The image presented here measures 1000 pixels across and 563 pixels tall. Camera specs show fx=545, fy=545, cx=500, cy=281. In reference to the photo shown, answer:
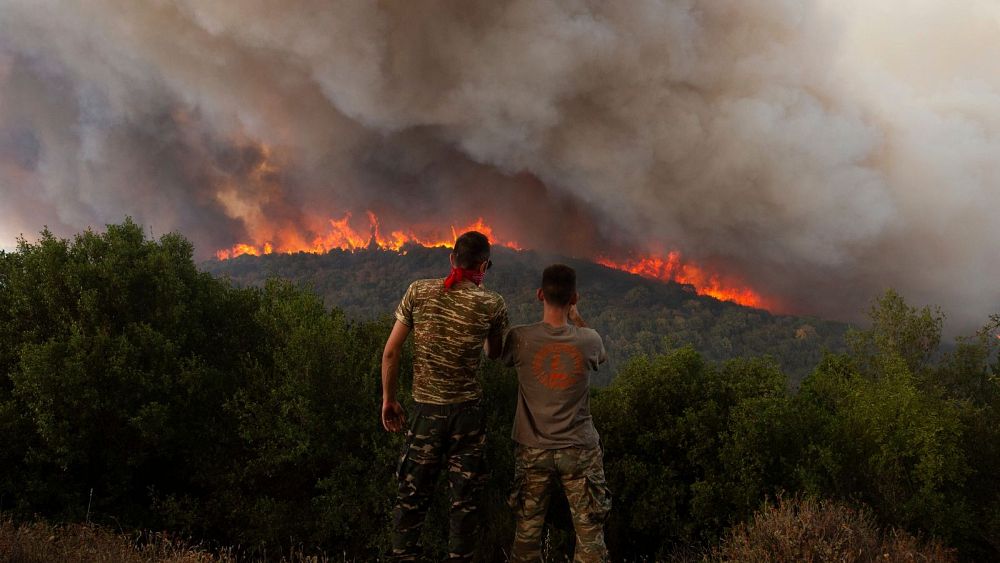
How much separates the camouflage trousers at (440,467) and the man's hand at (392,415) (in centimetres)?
19

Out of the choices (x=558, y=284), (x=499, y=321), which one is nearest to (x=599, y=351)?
(x=558, y=284)

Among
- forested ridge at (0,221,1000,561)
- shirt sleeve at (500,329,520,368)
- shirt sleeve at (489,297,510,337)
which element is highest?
shirt sleeve at (489,297,510,337)

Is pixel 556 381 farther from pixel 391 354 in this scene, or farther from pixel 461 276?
pixel 391 354

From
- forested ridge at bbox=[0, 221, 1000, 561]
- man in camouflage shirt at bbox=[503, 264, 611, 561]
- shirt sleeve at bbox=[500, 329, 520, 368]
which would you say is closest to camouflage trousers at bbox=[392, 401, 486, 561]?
man in camouflage shirt at bbox=[503, 264, 611, 561]

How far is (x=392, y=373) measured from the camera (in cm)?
565

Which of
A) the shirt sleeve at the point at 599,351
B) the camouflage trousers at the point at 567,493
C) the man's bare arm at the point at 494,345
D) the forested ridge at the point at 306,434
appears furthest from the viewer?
the forested ridge at the point at 306,434

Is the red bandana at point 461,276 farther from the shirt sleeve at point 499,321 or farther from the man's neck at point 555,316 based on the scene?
the man's neck at point 555,316

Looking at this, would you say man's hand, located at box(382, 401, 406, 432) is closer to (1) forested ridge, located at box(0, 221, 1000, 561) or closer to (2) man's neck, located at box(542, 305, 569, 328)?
(2) man's neck, located at box(542, 305, 569, 328)

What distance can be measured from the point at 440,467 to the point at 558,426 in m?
1.37

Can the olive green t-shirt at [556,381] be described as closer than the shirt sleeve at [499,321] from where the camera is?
Yes

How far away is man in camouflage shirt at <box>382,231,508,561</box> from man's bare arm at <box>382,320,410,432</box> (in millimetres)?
10

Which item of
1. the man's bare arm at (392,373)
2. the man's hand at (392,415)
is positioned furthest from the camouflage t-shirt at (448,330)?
the man's hand at (392,415)

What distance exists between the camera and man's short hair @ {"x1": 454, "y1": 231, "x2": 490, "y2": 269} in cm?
563

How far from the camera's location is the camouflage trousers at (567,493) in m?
5.48
